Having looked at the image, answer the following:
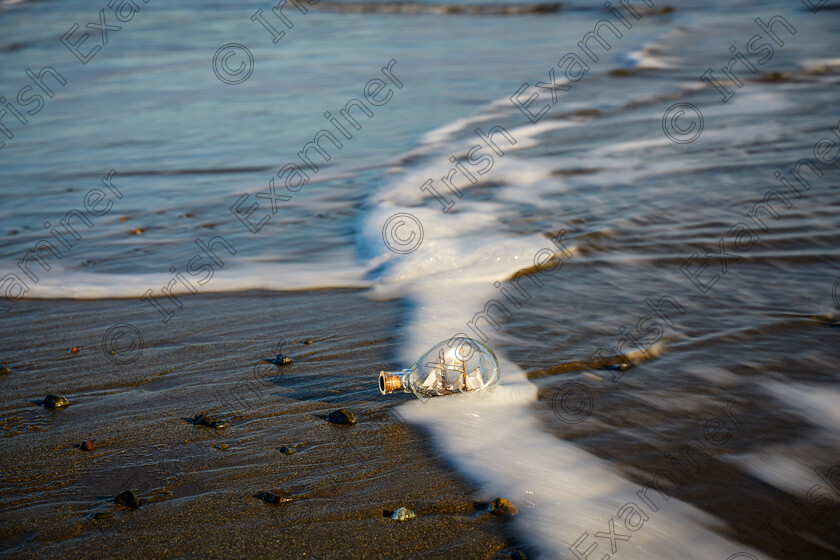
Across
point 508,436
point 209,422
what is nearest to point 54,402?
point 209,422

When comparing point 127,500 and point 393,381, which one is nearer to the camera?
point 127,500

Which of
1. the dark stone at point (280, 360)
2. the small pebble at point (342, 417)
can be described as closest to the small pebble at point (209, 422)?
the small pebble at point (342, 417)

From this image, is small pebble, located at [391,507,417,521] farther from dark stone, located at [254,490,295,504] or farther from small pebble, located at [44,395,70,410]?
small pebble, located at [44,395,70,410]

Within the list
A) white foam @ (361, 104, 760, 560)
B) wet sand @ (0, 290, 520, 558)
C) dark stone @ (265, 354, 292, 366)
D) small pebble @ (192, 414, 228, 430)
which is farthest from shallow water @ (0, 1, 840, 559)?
small pebble @ (192, 414, 228, 430)

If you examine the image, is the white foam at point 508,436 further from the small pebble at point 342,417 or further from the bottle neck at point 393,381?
the small pebble at point 342,417

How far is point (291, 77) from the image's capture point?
11.3 meters

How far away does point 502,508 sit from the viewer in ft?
8.10

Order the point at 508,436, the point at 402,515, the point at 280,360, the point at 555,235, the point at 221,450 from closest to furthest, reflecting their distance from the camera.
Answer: the point at 402,515
the point at 221,450
the point at 508,436
the point at 280,360
the point at 555,235

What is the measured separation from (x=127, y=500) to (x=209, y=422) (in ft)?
1.82

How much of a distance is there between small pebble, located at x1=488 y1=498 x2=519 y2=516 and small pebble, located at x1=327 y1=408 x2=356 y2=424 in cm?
77

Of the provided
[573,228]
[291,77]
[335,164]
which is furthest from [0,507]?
[291,77]

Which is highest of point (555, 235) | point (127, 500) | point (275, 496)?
point (555, 235)

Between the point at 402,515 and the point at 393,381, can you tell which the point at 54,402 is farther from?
the point at 402,515

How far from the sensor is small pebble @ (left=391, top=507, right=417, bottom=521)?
242 centimetres
